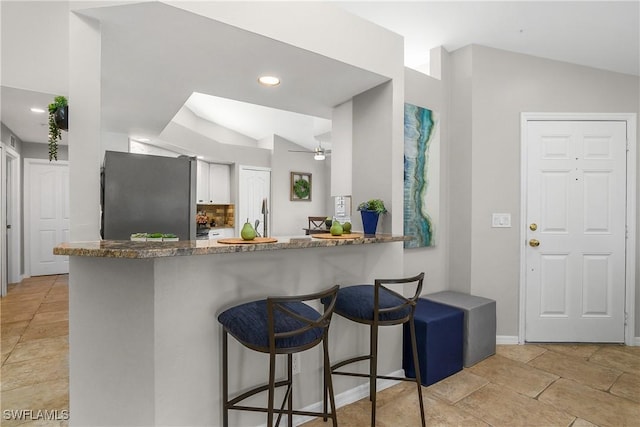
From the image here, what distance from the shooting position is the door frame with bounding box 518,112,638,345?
10.2 ft

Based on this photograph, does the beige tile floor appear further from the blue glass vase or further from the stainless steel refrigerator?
the stainless steel refrigerator

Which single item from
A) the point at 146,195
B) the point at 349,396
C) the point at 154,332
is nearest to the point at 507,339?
the point at 349,396

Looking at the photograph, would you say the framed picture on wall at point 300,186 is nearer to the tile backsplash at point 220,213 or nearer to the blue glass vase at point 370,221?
the tile backsplash at point 220,213

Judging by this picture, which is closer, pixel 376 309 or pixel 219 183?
pixel 376 309

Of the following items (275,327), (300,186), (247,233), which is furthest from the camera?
(300,186)

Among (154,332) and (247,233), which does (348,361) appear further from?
(154,332)

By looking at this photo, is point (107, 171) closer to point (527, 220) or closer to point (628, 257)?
point (527, 220)

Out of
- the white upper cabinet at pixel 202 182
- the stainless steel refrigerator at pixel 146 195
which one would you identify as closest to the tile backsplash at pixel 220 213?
the white upper cabinet at pixel 202 182

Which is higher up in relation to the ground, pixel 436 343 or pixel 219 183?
pixel 219 183

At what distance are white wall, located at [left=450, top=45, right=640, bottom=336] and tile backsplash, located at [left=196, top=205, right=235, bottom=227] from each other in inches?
197

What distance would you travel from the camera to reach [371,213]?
2480 mm

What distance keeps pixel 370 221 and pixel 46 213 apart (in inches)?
257

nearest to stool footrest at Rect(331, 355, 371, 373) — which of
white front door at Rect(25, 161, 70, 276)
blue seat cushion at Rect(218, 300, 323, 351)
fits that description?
blue seat cushion at Rect(218, 300, 323, 351)

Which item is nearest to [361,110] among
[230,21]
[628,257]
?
[230,21]
